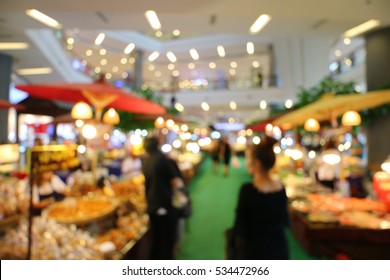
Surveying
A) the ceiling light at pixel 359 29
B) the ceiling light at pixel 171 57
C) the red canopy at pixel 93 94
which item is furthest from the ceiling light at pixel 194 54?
the red canopy at pixel 93 94

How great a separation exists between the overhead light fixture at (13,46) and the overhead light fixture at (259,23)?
4.06 metres

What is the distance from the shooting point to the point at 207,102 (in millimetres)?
12859

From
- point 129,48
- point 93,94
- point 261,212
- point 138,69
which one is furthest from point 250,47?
point 261,212

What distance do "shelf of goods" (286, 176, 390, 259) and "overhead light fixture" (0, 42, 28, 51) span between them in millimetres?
5332

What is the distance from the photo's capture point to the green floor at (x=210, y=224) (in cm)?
298

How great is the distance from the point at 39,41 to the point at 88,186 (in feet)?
11.7

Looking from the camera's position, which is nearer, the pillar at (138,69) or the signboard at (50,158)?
the signboard at (50,158)

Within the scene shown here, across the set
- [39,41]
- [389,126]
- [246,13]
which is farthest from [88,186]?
[389,126]

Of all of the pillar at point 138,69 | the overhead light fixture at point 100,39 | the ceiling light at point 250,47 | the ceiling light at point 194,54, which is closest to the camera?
the overhead light fixture at point 100,39

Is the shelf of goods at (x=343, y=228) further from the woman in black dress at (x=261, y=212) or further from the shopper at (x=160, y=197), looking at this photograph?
the shopper at (x=160, y=197)

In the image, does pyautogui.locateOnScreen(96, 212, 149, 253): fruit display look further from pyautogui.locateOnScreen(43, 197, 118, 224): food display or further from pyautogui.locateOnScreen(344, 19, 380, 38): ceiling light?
pyautogui.locateOnScreen(344, 19, 380, 38): ceiling light

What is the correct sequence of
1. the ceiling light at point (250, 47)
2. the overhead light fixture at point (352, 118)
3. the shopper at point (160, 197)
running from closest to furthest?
the shopper at point (160, 197) < the overhead light fixture at point (352, 118) < the ceiling light at point (250, 47)

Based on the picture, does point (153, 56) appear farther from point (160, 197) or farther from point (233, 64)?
point (160, 197)
